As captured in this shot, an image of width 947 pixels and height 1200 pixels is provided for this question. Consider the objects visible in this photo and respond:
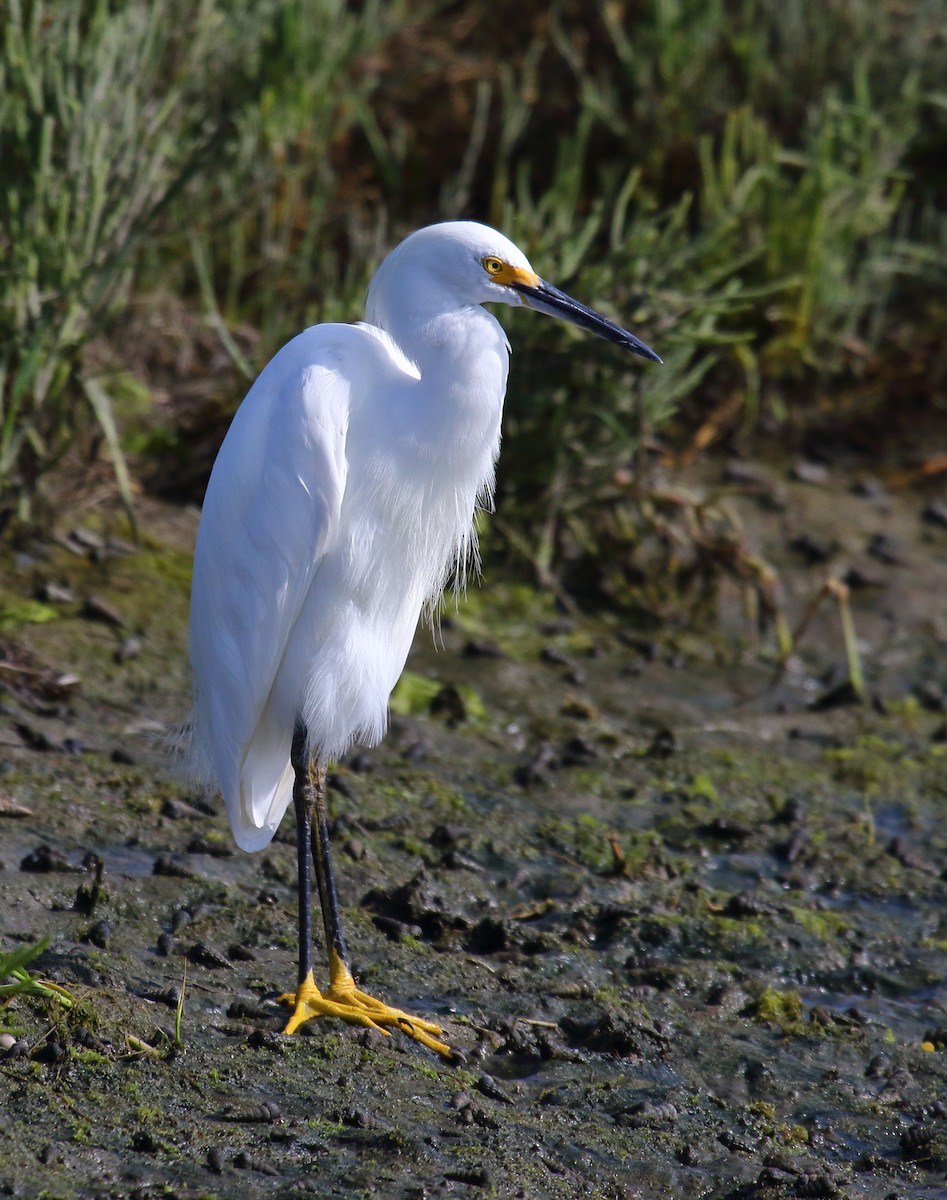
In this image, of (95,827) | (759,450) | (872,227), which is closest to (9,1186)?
(95,827)

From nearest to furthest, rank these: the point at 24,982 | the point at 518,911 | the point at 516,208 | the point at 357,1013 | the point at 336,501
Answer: the point at 24,982 → the point at 357,1013 → the point at 336,501 → the point at 518,911 → the point at 516,208

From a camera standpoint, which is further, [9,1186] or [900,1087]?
[900,1087]

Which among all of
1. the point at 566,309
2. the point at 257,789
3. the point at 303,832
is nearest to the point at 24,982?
the point at 303,832

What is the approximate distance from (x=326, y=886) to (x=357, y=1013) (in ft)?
1.03

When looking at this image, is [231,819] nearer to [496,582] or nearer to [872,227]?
[496,582]

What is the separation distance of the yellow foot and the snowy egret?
0.01 metres

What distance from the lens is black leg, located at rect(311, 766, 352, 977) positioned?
10.6 ft

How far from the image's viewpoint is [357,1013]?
3090 millimetres

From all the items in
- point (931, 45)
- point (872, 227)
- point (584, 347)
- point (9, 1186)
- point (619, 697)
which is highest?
point (931, 45)

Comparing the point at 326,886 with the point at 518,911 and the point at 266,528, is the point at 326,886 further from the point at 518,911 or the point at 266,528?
the point at 266,528

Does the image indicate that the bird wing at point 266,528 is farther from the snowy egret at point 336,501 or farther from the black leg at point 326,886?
the black leg at point 326,886

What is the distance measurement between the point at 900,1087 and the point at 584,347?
123 inches

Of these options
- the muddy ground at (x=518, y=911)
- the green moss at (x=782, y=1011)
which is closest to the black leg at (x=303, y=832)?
the muddy ground at (x=518, y=911)

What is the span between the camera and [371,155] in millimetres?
7207
